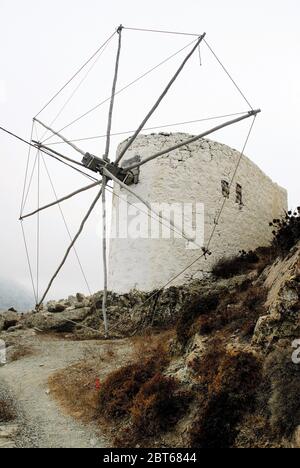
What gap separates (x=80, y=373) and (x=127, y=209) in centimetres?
834

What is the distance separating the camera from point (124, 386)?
925cm

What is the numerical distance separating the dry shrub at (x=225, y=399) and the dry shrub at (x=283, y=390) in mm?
314

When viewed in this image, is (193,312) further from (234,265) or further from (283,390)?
(234,265)

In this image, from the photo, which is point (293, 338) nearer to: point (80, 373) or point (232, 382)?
point (232, 382)

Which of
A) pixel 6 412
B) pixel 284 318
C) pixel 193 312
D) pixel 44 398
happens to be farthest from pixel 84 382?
pixel 284 318

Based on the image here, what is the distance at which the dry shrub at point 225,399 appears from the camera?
6406 millimetres

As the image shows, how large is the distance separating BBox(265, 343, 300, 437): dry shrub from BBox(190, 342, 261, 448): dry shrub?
314mm

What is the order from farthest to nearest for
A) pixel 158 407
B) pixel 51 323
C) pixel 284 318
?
pixel 51 323
pixel 284 318
pixel 158 407

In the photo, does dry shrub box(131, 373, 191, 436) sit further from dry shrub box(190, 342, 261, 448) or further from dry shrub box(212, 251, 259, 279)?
dry shrub box(212, 251, 259, 279)

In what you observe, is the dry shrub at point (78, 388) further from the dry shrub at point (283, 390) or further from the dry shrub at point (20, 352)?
the dry shrub at point (283, 390)

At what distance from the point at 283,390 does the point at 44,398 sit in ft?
21.6

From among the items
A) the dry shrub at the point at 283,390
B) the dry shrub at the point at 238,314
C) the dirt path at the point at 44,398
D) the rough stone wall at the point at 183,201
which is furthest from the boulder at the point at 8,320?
the dry shrub at the point at 283,390

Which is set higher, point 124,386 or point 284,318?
point 284,318

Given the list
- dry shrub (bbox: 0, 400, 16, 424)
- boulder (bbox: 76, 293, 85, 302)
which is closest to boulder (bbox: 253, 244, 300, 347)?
dry shrub (bbox: 0, 400, 16, 424)
